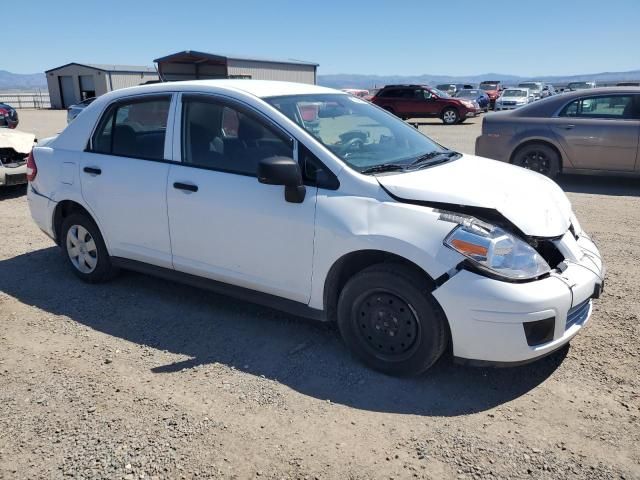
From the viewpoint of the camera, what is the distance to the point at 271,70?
3744cm

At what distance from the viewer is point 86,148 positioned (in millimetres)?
4691

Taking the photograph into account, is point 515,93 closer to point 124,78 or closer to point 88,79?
point 124,78

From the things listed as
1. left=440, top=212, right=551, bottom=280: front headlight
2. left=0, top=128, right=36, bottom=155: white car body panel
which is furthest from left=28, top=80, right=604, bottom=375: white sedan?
left=0, top=128, right=36, bottom=155: white car body panel

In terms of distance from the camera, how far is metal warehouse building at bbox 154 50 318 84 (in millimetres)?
29250

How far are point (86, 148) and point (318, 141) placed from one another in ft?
7.56

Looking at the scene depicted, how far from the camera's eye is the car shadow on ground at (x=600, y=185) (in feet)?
28.6

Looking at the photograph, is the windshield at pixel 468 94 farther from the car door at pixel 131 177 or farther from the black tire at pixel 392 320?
the black tire at pixel 392 320

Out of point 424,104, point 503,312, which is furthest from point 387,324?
point 424,104

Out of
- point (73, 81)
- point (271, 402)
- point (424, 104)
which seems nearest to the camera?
point (271, 402)

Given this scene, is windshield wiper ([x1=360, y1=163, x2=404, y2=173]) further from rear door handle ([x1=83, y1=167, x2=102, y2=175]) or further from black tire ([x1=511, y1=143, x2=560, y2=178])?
black tire ([x1=511, y1=143, x2=560, y2=178])

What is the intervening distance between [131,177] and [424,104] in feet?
73.3

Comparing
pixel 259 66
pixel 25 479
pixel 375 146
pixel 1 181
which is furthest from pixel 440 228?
pixel 259 66

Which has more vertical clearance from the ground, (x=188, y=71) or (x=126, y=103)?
(x=188, y=71)

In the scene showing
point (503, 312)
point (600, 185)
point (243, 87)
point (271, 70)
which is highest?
point (271, 70)
